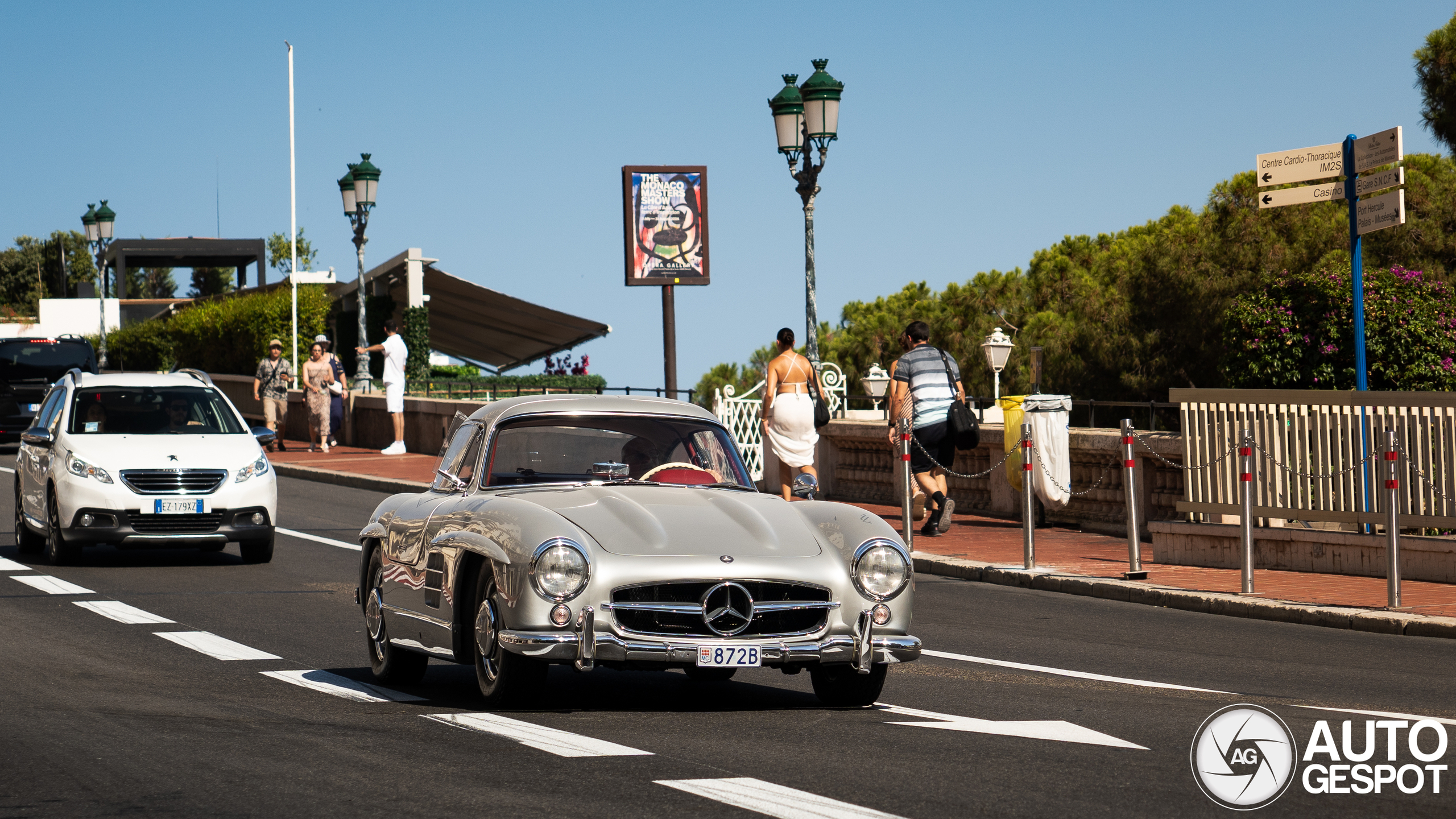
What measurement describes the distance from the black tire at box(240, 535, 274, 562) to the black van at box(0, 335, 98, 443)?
1718 cm

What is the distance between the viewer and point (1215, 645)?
36.0ft

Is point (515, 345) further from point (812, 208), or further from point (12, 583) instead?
point (12, 583)

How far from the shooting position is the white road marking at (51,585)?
45.0ft

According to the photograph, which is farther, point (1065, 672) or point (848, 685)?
point (1065, 672)

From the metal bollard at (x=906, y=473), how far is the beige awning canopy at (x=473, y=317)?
3216 centimetres

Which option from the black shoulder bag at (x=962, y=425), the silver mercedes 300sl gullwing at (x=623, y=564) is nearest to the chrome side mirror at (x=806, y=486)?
the silver mercedes 300sl gullwing at (x=623, y=564)

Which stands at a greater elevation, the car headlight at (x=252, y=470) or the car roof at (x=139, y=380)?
the car roof at (x=139, y=380)

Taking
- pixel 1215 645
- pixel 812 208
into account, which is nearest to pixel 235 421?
pixel 812 208

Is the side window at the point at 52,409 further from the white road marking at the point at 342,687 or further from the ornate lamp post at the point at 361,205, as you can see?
the ornate lamp post at the point at 361,205

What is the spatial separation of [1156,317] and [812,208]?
86.1ft

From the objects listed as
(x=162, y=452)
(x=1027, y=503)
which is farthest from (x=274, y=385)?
(x=1027, y=503)

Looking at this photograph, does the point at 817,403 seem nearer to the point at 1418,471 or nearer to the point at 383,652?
the point at 1418,471

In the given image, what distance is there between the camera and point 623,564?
24.8ft

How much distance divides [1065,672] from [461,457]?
11.3 ft
